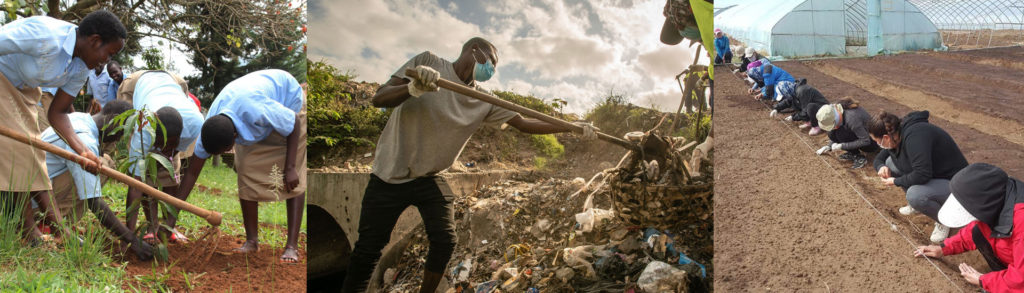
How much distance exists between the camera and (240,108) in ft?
10.5

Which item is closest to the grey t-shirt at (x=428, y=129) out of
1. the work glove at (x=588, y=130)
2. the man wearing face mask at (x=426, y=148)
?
the man wearing face mask at (x=426, y=148)

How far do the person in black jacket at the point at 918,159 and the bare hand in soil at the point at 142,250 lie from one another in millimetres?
3496

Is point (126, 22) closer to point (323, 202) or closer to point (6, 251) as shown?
point (6, 251)

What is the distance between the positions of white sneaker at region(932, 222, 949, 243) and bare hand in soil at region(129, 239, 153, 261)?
3.63m

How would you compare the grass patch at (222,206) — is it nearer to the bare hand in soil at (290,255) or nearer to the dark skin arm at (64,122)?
the bare hand in soil at (290,255)

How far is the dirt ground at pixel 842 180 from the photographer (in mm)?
2148

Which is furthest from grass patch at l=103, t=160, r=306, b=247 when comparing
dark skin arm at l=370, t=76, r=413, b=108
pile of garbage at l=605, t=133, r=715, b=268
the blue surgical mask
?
pile of garbage at l=605, t=133, r=715, b=268

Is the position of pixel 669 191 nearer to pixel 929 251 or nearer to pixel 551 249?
pixel 551 249

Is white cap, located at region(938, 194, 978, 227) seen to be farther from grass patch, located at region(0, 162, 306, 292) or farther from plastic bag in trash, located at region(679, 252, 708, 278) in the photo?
grass patch, located at region(0, 162, 306, 292)

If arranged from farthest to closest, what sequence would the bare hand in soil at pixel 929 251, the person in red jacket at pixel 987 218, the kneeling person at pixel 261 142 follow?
the kneeling person at pixel 261 142
the bare hand in soil at pixel 929 251
the person in red jacket at pixel 987 218

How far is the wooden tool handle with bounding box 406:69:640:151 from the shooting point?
264cm

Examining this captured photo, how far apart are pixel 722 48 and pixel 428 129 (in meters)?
1.41

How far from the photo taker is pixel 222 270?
3.18 meters

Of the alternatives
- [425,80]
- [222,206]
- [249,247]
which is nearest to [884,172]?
[425,80]
